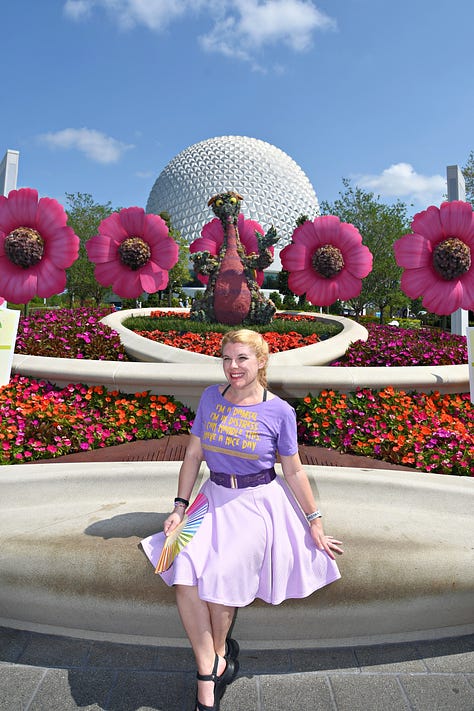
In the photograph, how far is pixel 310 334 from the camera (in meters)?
9.35

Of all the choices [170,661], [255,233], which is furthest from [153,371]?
[255,233]

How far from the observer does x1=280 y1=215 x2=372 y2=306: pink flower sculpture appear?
27.6ft

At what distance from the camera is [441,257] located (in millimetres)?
6926

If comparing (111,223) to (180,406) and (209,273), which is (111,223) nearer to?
(209,273)

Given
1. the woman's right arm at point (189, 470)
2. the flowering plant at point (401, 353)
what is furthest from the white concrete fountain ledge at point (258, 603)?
the flowering plant at point (401, 353)

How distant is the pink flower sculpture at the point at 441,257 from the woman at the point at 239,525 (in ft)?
16.8

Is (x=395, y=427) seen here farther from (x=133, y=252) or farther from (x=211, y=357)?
(x=133, y=252)

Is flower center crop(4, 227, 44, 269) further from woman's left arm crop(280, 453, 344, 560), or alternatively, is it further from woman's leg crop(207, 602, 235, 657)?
woman's leg crop(207, 602, 235, 657)

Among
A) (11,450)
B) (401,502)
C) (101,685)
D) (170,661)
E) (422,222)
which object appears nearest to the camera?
(101,685)

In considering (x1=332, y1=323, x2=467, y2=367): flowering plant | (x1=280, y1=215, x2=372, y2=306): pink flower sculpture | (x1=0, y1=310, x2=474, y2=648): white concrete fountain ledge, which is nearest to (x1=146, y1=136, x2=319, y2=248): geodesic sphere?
(x1=280, y1=215, x2=372, y2=306): pink flower sculpture

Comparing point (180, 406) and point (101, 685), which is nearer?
point (101, 685)

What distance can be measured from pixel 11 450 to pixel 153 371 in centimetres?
159

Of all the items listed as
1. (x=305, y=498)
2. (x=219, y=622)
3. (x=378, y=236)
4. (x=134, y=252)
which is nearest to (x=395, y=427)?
(x=305, y=498)

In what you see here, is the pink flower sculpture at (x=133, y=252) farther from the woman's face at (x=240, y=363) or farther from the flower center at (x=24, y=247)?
the woman's face at (x=240, y=363)
